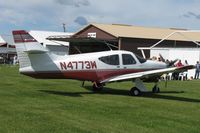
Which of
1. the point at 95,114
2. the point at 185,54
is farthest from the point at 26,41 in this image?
the point at 185,54

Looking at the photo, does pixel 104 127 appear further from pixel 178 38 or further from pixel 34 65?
pixel 178 38

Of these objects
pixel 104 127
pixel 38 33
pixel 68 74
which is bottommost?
pixel 104 127

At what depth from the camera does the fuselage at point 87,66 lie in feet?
60.1

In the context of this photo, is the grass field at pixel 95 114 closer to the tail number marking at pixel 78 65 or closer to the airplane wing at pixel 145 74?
the airplane wing at pixel 145 74

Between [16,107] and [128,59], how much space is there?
6961mm

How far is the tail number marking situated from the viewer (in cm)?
1850

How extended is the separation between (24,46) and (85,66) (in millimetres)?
2664

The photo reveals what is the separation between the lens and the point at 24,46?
18.0 meters

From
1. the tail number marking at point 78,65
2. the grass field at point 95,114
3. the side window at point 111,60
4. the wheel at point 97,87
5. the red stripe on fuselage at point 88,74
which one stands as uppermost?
the side window at point 111,60

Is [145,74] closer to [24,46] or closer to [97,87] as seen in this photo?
[97,87]

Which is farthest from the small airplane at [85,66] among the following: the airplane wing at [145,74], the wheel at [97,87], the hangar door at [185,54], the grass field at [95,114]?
the hangar door at [185,54]

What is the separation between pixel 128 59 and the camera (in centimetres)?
1917

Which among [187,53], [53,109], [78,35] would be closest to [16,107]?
[53,109]

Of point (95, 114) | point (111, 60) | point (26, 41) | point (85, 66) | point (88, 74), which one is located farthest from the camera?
point (111, 60)
